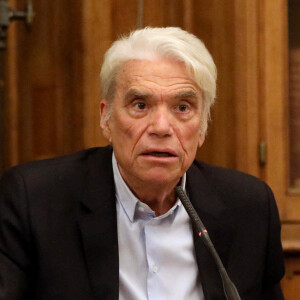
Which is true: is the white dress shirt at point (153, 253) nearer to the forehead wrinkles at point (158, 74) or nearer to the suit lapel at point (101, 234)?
the suit lapel at point (101, 234)

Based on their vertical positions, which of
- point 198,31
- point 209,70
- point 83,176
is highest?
point 198,31

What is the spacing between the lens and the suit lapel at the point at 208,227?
4.21ft

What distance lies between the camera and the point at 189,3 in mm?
1857

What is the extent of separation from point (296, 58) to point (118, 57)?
0.77 meters

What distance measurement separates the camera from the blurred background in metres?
1.83

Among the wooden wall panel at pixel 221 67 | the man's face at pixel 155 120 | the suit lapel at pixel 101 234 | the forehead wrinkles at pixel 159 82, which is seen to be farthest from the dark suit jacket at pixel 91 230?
the wooden wall panel at pixel 221 67

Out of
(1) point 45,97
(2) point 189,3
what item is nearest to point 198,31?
(2) point 189,3

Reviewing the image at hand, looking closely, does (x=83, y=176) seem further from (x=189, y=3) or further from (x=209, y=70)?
(x=189, y=3)

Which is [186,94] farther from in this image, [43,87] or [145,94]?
[43,87]

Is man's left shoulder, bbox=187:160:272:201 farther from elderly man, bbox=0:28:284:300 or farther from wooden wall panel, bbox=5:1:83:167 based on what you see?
wooden wall panel, bbox=5:1:83:167

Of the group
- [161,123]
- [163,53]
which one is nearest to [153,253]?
[161,123]

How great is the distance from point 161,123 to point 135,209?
0.70 ft

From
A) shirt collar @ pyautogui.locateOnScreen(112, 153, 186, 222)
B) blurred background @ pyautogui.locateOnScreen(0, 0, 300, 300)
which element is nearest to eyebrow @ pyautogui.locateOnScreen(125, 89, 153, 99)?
shirt collar @ pyautogui.locateOnScreen(112, 153, 186, 222)

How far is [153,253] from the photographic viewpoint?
1.30 m
